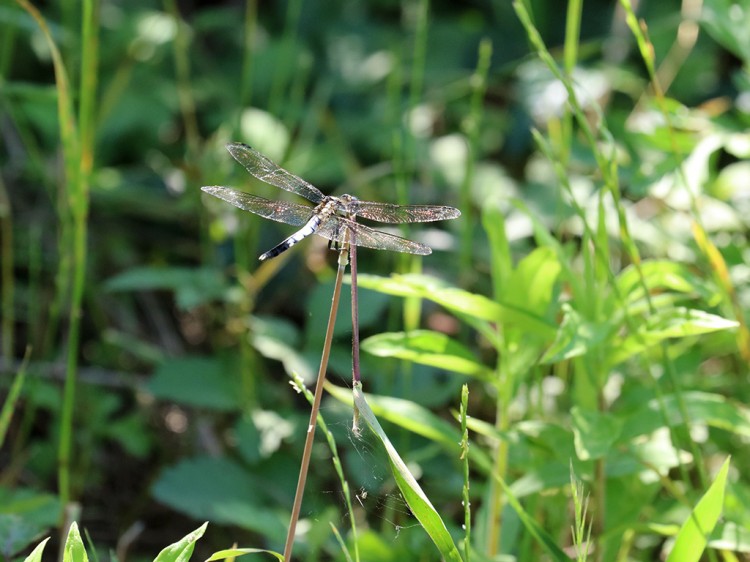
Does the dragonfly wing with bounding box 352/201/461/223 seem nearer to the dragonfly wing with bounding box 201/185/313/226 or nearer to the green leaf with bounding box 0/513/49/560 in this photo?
the dragonfly wing with bounding box 201/185/313/226

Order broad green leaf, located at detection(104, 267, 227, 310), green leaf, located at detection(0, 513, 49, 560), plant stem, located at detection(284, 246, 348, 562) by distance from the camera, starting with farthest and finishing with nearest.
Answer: broad green leaf, located at detection(104, 267, 227, 310), green leaf, located at detection(0, 513, 49, 560), plant stem, located at detection(284, 246, 348, 562)

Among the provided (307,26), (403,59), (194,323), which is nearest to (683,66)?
(403,59)

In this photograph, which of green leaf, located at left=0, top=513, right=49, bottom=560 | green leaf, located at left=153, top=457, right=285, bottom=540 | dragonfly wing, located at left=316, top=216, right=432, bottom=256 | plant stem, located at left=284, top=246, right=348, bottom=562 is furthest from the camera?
green leaf, located at left=153, top=457, right=285, bottom=540

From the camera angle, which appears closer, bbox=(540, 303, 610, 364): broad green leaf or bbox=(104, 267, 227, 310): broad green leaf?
bbox=(540, 303, 610, 364): broad green leaf

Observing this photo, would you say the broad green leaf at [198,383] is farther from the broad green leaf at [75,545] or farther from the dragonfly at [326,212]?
the broad green leaf at [75,545]

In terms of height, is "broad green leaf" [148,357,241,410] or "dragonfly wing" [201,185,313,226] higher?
"dragonfly wing" [201,185,313,226]

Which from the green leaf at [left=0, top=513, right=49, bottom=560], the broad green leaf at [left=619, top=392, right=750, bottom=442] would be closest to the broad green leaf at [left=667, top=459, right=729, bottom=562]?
the broad green leaf at [left=619, top=392, right=750, bottom=442]
